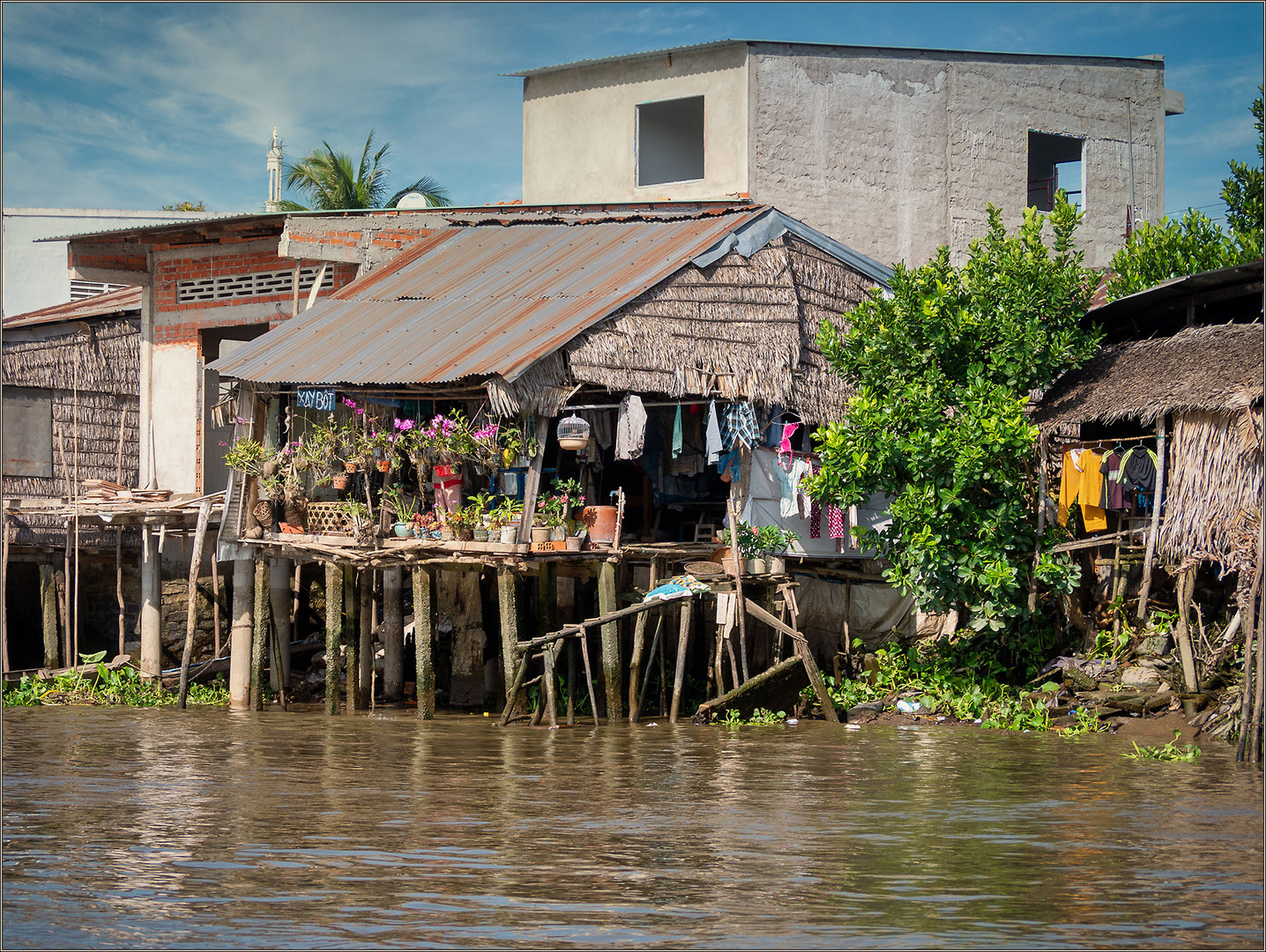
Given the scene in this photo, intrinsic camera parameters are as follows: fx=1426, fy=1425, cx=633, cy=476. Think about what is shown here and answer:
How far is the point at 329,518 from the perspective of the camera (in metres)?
16.2

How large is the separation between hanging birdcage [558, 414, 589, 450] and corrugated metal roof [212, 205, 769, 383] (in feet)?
2.73

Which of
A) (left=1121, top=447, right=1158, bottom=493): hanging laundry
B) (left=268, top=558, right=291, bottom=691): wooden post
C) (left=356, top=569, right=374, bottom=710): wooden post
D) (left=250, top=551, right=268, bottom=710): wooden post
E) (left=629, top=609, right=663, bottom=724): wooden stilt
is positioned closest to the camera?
(left=1121, top=447, right=1158, bottom=493): hanging laundry

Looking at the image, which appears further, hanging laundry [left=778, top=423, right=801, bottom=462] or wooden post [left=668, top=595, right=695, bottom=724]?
hanging laundry [left=778, top=423, right=801, bottom=462]

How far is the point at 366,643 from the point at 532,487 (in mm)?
3434

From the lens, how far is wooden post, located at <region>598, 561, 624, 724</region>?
14969 mm

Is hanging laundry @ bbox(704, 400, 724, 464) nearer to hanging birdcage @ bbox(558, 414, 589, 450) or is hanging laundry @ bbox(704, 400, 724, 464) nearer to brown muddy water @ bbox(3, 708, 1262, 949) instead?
hanging birdcage @ bbox(558, 414, 589, 450)

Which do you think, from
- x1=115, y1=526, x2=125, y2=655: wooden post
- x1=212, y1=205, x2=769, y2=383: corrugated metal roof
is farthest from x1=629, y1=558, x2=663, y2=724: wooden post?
x1=115, y1=526, x2=125, y2=655: wooden post

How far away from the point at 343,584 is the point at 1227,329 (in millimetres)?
10200

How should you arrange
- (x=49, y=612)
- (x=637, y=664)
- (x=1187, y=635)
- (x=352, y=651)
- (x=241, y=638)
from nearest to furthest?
(x=1187, y=635) → (x=637, y=664) → (x=352, y=651) → (x=241, y=638) → (x=49, y=612)

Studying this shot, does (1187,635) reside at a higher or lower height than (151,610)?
higher

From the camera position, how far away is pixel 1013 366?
15.1 m

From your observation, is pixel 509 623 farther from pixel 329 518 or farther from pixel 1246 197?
pixel 1246 197

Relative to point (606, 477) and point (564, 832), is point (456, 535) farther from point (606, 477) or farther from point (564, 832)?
point (564, 832)

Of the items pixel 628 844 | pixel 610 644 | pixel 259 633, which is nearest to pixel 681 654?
pixel 610 644
